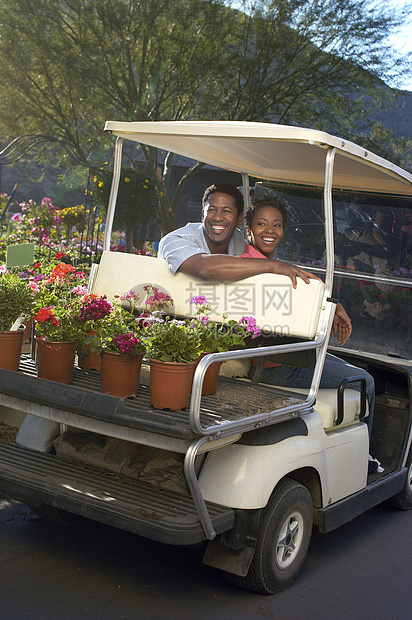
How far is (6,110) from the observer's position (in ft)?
59.3

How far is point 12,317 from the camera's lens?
3318 millimetres

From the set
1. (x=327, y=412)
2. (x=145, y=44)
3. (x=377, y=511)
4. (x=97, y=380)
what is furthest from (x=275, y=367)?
(x=145, y=44)

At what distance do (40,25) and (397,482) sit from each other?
15353 millimetres

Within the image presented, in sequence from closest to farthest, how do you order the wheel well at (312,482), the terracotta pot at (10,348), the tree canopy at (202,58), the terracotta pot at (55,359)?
1. the terracotta pot at (55,359)
2. the terracotta pot at (10,348)
3. the wheel well at (312,482)
4. the tree canopy at (202,58)

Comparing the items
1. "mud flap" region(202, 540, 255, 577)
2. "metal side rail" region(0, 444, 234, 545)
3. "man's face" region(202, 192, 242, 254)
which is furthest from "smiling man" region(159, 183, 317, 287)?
"mud flap" region(202, 540, 255, 577)

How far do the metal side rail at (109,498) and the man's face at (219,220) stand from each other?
163 cm

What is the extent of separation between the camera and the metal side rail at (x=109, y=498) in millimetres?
2619

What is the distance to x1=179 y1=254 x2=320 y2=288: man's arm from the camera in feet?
11.5

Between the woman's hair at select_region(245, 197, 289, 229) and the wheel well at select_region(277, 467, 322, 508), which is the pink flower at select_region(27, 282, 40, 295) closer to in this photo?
the woman's hair at select_region(245, 197, 289, 229)

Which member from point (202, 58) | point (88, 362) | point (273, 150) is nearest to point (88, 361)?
point (88, 362)

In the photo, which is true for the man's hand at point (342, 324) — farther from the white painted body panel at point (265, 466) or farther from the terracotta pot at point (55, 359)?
the terracotta pot at point (55, 359)

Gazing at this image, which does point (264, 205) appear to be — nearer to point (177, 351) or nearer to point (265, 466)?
point (177, 351)

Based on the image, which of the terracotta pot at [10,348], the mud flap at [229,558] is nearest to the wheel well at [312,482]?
the mud flap at [229,558]

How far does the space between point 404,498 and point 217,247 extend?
205cm
